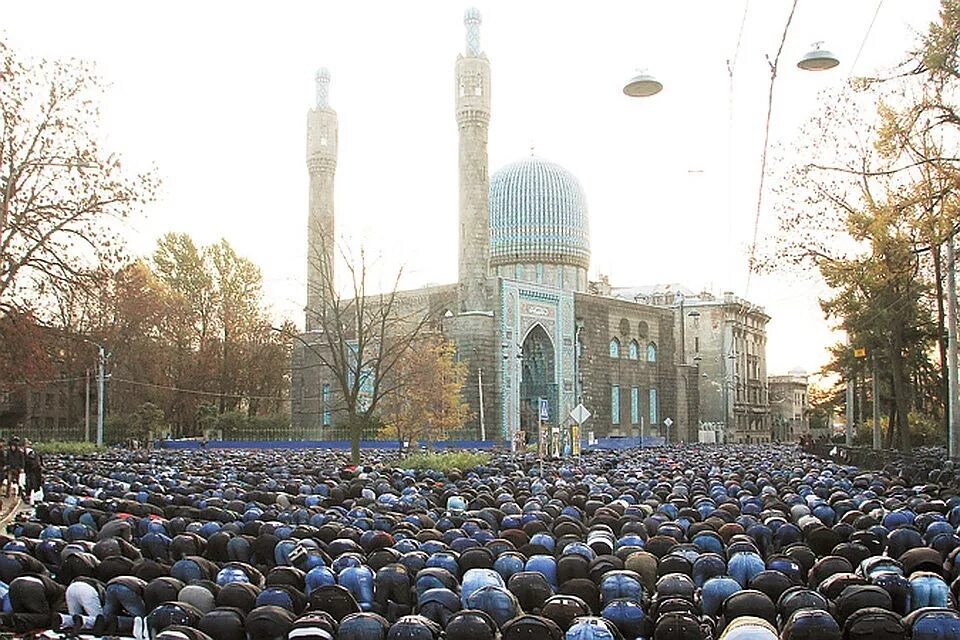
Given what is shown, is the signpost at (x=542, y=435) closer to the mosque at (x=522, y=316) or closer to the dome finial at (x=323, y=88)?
the mosque at (x=522, y=316)

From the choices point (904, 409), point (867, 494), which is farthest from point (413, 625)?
point (904, 409)

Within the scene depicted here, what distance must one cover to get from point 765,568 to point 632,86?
7.04 m

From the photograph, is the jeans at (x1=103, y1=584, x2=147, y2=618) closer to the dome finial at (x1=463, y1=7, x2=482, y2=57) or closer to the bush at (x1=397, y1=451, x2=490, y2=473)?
the bush at (x1=397, y1=451, x2=490, y2=473)

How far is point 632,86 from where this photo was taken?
14.8m

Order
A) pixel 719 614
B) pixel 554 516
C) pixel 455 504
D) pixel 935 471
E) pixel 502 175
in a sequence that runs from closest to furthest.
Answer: pixel 719 614
pixel 554 516
pixel 455 504
pixel 935 471
pixel 502 175

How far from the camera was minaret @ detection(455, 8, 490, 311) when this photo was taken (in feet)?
201

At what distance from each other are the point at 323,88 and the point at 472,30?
13076 mm

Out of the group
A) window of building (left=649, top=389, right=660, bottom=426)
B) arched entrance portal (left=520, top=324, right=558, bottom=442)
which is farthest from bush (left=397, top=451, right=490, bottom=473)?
window of building (left=649, top=389, right=660, bottom=426)

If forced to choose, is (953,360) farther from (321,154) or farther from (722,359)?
(722,359)

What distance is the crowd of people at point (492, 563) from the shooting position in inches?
393

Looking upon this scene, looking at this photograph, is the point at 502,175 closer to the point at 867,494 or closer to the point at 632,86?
the point at 867,494

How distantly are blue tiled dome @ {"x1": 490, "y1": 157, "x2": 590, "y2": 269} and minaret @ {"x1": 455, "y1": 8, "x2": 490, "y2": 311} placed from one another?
1208cm

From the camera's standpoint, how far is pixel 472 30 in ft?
207

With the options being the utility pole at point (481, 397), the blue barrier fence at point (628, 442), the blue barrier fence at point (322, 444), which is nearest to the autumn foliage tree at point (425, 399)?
the blue barrier fence at point (322, 444)
